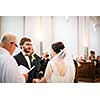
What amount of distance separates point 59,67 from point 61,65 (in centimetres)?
3

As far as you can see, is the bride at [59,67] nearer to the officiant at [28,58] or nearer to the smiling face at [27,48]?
the officiant at [28,58]

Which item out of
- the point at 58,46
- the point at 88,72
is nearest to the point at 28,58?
the point at 58,46

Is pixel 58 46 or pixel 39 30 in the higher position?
pixel 39 30

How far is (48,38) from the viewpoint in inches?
73.4

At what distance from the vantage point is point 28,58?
1.88 metres

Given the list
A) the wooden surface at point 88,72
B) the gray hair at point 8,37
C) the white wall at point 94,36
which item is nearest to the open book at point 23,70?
the gray hair at point 8,37

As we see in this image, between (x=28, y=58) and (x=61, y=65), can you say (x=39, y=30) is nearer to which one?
(x=28, y=58)

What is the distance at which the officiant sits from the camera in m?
1.85

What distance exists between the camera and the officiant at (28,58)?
72.9 inches

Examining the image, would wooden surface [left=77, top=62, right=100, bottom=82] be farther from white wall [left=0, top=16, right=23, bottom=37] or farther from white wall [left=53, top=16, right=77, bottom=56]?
white wall [left=0, top=16, right=23, bottom=37]

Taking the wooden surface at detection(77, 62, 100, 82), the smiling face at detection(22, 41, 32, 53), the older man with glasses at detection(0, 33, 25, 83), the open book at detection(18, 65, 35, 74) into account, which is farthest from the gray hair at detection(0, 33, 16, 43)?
the wooden surface at detection(77, 62, 100, 82)
